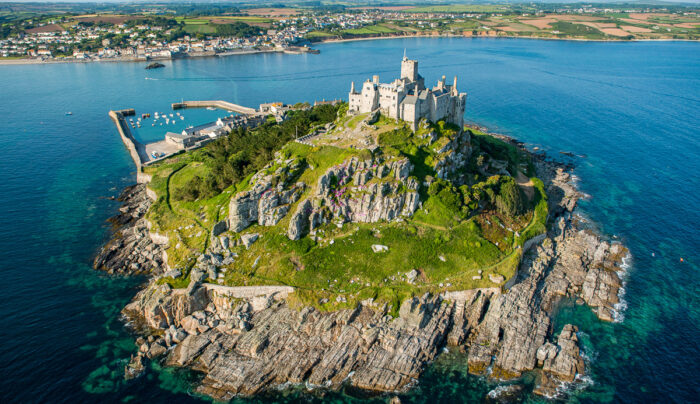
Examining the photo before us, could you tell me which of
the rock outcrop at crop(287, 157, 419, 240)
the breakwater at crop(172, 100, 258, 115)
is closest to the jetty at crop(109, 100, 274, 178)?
the breakwater at crop(172, 100, 258, 115)

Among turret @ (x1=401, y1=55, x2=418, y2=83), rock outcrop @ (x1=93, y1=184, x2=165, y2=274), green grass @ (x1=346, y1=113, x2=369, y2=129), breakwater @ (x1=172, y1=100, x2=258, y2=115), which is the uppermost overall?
turret @ (x1=401, y1=55, x2=418, y2=83)

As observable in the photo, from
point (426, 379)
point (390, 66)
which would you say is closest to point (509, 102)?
point (390, 66)

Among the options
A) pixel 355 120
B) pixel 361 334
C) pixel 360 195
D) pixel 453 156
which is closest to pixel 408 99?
pixel 355 120

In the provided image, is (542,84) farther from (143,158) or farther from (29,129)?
(29,129)

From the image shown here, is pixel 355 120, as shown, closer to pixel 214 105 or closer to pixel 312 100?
pixel 312 100

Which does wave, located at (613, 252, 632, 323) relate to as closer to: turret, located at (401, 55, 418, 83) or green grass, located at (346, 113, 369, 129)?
turret, located at (401, 55, 418, 83)
